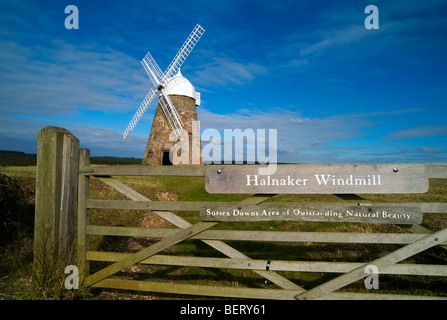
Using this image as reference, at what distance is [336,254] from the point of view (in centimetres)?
600

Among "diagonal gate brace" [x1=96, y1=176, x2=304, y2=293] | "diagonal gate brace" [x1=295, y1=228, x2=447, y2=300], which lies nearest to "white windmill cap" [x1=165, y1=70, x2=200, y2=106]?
"diagonal gate brace" [x1=96, y1=176, x2=304, y2=293]

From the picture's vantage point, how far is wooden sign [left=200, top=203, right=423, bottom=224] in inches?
142

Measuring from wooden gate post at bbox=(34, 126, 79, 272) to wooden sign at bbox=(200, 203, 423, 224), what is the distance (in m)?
2.24

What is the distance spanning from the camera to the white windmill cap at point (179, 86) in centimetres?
2658

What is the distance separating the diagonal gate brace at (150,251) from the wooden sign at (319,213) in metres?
0.20

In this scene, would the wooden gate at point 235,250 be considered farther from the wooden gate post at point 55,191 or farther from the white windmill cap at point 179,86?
the white windmill cap at point 179,86

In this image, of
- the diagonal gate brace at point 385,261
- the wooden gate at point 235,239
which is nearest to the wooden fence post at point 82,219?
the wooden gate at point 235,239

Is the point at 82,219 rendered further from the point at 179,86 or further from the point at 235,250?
the point at 179,86

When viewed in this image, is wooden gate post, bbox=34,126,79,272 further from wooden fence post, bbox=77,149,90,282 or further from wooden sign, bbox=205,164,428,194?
wooden sign, bbox=205,164,428,194

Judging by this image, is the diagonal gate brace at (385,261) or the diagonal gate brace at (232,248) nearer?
the diagonal gate brace at (385,261)

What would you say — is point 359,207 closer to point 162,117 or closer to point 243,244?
point 243,244

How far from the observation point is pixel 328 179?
369 centimetres

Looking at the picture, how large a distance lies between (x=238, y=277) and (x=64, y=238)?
3150 mm
